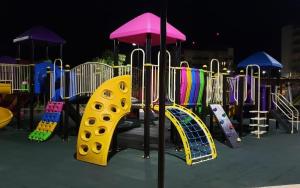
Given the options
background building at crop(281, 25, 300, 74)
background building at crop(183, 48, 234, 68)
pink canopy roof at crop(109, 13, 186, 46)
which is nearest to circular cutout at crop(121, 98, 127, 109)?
pink canopy roof at crop(109, 13, 186, 46)

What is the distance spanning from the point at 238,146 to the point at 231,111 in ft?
24.1

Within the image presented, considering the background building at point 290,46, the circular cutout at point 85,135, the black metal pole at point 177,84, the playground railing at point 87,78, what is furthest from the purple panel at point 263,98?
the background building at point 290,46

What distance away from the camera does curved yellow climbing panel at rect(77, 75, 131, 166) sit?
861cm

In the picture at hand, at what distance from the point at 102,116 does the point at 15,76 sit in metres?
7.31

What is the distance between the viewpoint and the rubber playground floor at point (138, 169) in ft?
21.9

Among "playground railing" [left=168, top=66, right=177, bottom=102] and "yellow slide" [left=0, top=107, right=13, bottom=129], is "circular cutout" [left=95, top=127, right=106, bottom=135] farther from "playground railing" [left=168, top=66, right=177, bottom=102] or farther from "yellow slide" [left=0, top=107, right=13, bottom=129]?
"yellow slide" [left=0, top=107, right=13, bottom=129]

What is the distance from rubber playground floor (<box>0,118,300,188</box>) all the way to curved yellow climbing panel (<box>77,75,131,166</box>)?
0.41 meters

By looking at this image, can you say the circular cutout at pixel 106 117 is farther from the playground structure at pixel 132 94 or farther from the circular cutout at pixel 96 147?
the circular cutout at pixel 96 147

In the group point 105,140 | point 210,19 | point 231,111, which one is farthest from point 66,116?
point 210,19

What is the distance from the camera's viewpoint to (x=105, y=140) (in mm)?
8547

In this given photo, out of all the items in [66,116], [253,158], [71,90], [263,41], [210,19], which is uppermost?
[210,19]

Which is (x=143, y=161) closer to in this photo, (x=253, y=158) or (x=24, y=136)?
(x=253, y=158)

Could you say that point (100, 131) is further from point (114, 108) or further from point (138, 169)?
point (138, 169)

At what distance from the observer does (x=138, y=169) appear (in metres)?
7.83
